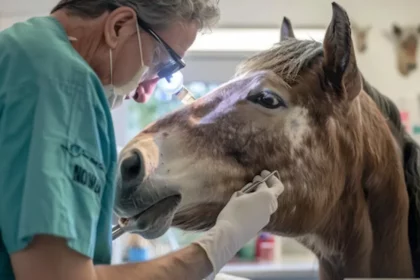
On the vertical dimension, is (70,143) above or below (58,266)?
above

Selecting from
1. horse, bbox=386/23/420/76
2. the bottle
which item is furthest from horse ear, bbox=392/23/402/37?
the bottle

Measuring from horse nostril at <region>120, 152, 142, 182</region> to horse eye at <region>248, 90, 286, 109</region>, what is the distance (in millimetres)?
247

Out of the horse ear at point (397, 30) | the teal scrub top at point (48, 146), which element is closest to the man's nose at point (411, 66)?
the horse ear at point (397, 30)

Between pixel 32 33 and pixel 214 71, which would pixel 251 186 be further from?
pixel 214 71

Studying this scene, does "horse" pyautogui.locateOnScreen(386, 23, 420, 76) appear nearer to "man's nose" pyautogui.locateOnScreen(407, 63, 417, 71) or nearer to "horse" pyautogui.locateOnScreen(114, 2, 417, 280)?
"man's nose" pyautogui.locateOnScreen(407, 63, 417, 71)

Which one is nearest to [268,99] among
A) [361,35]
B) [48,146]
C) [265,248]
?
[48,146]

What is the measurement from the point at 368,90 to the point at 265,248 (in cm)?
133

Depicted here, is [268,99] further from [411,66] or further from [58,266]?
[411,66]

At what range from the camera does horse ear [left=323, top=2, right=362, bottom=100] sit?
976mm

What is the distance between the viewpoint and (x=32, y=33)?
756 millimetres

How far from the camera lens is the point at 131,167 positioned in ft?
2.89

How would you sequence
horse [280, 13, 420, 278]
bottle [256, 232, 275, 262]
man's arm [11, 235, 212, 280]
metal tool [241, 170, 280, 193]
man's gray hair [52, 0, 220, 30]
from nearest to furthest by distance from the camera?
man's arm [11, 235, 212, 280]
man's gray hair [52, 0, 220, 30]
metal tool [241, 170, 280, 193]
horse [280, 13, 420, 278]
bottle [256, 232, 275, 262]

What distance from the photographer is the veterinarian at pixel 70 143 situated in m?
0.64

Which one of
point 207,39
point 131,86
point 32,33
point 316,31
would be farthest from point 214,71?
point 32,33
